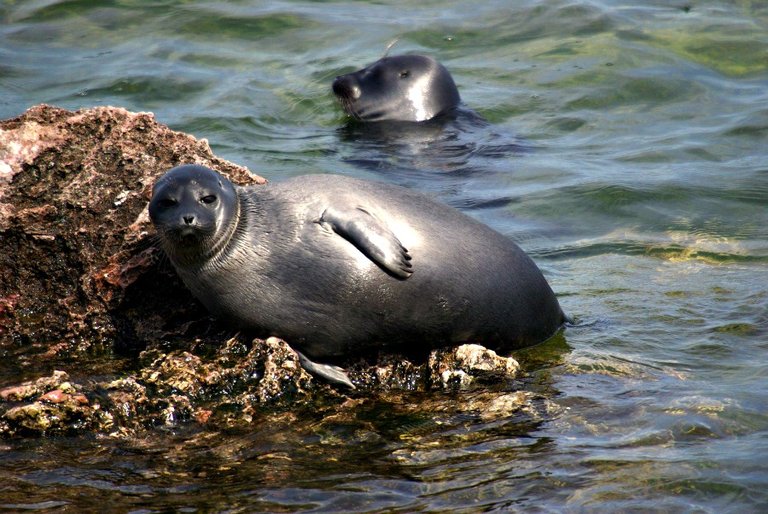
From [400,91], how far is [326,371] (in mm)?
6342

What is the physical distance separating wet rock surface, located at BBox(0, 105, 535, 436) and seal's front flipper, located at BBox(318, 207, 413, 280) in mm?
520

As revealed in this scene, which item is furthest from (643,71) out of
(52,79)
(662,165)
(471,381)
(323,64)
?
(471,381)

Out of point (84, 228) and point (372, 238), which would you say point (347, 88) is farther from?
point (372, 238)

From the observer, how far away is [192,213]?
5.00m

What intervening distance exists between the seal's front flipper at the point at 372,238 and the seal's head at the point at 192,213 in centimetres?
47

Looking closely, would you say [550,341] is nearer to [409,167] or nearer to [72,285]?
[72,285]

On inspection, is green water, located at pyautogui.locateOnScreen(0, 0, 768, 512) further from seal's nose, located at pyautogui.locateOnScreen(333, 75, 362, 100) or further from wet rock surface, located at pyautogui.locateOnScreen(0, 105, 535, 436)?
seal's nose, located at pyautogui.locateOnScreen(333, 75, 362, 100)

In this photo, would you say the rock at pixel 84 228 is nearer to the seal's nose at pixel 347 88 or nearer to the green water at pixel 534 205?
the green water at pixel 534 205

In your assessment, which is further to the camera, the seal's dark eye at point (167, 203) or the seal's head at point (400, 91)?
the seal's head at point (400, 91)

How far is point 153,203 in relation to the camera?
16.4ft

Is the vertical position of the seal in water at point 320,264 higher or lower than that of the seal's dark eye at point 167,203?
lower

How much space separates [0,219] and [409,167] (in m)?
4.58

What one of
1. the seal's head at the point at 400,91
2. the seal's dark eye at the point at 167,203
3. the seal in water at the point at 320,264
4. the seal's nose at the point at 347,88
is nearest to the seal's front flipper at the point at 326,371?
the seal in water at the point at 320,264

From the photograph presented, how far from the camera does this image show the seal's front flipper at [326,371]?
203 inches
